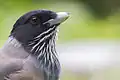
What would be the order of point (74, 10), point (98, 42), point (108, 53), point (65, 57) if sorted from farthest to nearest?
1. point (74, 10)
2. point (98, 42)
3. point (108, 53)
4. point (65, 57)

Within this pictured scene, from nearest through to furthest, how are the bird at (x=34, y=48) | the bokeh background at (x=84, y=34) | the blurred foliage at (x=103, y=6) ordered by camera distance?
the bird at (x=34, y=48), the bokeh background at (x=84, y=34), the blurred foliage at (x=103, y=6)

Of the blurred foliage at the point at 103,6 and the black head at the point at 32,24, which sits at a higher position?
the blurred foliage at the point at 103,6

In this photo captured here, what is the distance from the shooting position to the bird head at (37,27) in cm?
147

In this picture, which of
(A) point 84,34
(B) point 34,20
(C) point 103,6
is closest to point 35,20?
(B) point 34,20

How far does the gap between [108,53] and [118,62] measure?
26 centimetres

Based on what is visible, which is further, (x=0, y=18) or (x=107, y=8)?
(x=107, y=8)

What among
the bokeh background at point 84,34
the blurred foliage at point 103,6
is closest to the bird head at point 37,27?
the bokeh background at point 84,34

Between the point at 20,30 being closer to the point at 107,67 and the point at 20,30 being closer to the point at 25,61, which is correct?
the point at 25,61

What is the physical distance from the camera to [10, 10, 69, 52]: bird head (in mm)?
1471

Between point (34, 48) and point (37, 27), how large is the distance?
0.07m

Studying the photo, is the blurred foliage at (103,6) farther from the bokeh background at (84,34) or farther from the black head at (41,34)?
the black head at (41,34)

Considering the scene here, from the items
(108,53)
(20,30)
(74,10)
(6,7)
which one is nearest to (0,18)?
(6,7)

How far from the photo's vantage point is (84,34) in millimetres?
4098

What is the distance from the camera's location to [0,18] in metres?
4.07
